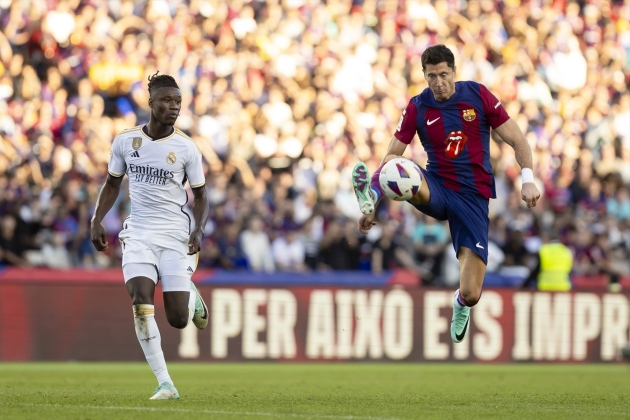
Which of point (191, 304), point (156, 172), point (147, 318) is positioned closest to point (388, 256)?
point (191, 304)

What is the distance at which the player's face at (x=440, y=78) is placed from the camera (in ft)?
30.9

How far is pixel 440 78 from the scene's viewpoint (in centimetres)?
946

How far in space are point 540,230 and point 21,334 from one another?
909cm

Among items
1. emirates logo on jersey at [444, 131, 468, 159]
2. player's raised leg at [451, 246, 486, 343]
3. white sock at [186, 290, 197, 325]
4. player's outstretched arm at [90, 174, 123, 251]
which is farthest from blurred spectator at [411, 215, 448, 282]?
player's outstretched arm at [90, 174, 123, 251]

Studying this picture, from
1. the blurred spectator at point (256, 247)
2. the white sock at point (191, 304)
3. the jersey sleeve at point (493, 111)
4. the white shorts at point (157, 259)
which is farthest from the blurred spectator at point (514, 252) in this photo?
the white shorts at point (157, 259)

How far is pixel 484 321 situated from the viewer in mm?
18188

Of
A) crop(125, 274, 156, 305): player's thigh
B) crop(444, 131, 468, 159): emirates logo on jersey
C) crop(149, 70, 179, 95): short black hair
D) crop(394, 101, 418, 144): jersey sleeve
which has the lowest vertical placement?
crop(125, 274, 156, 305): player's thigh

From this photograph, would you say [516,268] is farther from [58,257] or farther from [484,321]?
[58,257]

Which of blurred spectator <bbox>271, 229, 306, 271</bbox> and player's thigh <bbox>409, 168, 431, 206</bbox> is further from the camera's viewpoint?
blurred spectator <bbox>271, 229, 306, 271</bbox>

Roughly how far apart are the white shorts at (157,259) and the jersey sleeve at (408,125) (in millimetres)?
2128

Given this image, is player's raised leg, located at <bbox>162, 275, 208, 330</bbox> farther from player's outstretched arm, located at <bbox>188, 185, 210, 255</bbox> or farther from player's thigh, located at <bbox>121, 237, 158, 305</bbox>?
player's outstretched arm, located at <bbox>188, 185, 210, 255</bbox>

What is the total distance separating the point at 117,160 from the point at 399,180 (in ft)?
7.67

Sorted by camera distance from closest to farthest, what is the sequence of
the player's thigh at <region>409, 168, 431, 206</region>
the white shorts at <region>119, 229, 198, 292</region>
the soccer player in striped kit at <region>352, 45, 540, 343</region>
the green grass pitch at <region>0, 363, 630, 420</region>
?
1. the green grass pitch at <region>0, 363, 630, 420</region>
2. the white shorts at <region>119, 229, 198, 292</region>
3. the player's thigh at <region>409, 168, 431, 206</region>
4. the soccer player in striped kit at <region>352, 45, 540, 343</region>

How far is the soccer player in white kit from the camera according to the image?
29.7 feet
